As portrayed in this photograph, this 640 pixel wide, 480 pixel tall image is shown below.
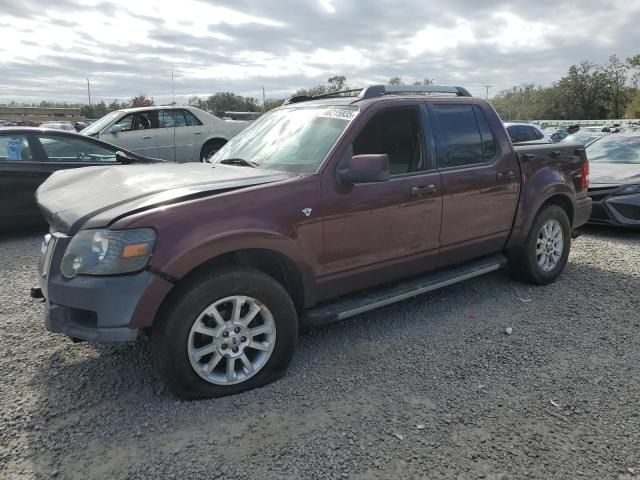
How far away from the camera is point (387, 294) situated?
3.65 metres

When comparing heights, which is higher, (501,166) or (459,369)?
(501,166)

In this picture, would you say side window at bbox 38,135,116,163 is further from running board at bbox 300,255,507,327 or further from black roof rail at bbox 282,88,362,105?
running board at bbox 300,255,507,327

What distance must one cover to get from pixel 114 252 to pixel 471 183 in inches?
112

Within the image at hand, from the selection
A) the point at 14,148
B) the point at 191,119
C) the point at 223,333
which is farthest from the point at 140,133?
the point at 223,333

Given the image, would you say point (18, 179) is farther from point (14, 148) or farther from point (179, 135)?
point (179, 135)

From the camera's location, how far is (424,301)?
452 cm

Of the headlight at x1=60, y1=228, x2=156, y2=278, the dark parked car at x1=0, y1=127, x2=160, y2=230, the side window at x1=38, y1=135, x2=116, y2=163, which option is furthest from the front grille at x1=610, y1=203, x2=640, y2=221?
the side window at x1=38, y1=135, x2=116, y2=163

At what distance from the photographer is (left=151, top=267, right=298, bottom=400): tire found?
273cm

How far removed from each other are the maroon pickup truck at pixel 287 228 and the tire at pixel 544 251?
2 centimetres

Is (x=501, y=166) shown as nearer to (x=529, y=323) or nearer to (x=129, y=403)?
(x=529, y=323)

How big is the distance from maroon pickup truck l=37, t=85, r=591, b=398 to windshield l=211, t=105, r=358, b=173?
13mm

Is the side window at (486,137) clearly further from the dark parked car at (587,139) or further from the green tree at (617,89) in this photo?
the green tree at (617,89)

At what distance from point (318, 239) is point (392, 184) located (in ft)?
2.52

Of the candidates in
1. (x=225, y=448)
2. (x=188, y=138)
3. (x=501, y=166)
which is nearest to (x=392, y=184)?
(x=501, y=166)
